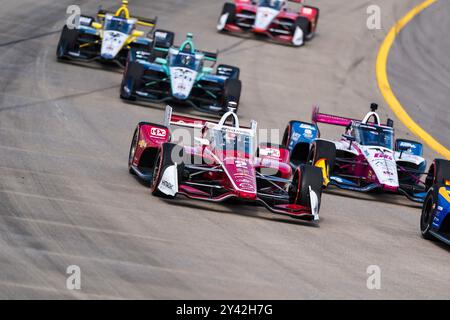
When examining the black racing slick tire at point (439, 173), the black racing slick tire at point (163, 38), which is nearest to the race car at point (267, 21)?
the black racing slick tire at point (163, 38)

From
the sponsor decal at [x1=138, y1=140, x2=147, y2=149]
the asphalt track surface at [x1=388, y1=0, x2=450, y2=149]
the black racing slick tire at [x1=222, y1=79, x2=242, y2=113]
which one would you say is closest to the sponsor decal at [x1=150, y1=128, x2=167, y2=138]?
the sponsor decal at [x1=138, y1=140, x2=147, y2=149]

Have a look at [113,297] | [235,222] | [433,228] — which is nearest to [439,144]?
[433,228]

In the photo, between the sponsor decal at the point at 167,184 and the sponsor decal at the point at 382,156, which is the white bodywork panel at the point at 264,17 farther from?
the sponsor decal at the point at 167,184

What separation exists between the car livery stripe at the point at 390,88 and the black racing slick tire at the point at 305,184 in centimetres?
933

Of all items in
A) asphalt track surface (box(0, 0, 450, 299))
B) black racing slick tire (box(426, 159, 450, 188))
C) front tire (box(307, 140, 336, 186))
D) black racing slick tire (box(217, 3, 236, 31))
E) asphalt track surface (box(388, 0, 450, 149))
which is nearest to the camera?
asphalt track surface (box(0, 0, 450, 299))

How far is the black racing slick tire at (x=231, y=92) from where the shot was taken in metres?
26.2

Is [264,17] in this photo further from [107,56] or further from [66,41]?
[66,41]

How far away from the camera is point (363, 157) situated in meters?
21.1

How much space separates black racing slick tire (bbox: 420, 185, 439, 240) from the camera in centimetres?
1794

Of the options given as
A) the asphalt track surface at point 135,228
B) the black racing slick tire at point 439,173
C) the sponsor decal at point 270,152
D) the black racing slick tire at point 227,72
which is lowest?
the asphalt track surface at point 135,228

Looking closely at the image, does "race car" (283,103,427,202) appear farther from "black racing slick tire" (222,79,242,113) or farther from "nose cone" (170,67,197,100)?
"nose cone" (170,67,197,100)

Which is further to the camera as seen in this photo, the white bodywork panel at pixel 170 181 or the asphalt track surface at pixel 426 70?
the asphalt track surface at pixel 426 70

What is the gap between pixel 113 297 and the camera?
40.4 feet
